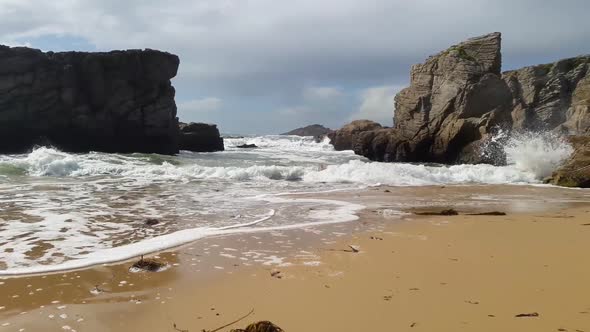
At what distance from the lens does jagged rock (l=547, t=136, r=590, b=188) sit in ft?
43.1

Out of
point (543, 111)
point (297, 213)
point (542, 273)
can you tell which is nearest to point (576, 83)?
point (543, 111)

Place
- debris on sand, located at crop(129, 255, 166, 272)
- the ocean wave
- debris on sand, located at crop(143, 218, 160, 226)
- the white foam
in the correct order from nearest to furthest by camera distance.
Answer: debris on sand, located at crop(129, 255, 166, 272), debris on sand, located at crop(143, 218, 160, 226), the white foam, the ocean wave

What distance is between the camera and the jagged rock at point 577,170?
13148mm

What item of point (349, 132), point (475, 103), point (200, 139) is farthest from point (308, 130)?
point (475, 103)

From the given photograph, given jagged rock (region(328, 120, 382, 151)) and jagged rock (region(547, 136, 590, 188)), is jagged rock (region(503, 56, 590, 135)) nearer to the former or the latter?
jagged rock (region(547, 136, 590, 188))

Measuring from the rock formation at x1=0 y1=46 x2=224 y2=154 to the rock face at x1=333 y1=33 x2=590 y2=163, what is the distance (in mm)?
18321

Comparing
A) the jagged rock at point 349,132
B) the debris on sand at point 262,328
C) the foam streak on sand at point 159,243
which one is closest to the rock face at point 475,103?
the jagged rock at point 349,132

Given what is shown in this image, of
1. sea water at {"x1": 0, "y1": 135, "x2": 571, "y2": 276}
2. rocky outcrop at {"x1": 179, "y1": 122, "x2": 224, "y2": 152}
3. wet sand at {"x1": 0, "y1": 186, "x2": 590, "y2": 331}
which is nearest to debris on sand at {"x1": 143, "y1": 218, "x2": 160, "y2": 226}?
sea water at {"x1": 0, "y1": 135, "x2": 571, "y2": 276}

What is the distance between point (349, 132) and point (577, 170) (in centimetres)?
3250

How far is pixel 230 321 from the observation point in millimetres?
3184

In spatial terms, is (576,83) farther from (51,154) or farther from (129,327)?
(129,327)

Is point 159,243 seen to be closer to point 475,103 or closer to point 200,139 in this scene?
point 475,103

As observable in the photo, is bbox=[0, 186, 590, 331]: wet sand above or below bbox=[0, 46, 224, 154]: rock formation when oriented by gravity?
below

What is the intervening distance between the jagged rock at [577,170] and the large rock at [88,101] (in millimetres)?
28726
